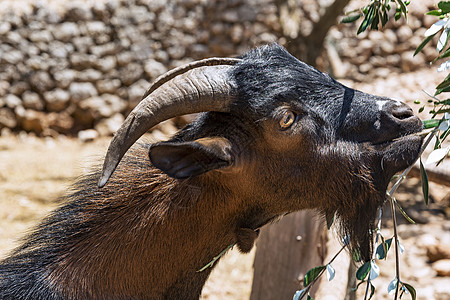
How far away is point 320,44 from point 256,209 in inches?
222

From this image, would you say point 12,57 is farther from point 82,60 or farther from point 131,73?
point 131,73

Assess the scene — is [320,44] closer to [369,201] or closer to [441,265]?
[441,265]

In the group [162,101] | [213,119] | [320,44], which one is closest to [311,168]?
[213,119]

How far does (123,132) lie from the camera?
2570 millimetres

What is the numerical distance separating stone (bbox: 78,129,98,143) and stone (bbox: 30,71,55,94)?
101 centimetres

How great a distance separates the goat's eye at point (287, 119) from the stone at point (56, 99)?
781 centimetres

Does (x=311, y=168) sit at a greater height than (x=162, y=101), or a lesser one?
lesser

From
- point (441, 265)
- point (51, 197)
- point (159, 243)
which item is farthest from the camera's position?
point (51, 197)

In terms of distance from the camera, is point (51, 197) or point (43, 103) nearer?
point (51, 197)

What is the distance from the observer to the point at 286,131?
9.18ft

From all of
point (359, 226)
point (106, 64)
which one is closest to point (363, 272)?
point (359, 226)

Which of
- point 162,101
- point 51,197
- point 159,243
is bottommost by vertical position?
point 51,197

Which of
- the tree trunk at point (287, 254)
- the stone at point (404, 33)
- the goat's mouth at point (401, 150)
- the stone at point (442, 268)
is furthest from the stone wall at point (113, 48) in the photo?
the goat's mouth at point (401, 150)

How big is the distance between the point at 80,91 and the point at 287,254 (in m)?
6.83
